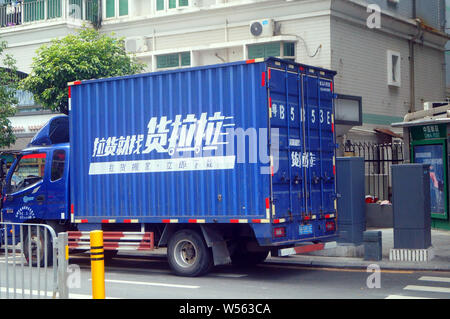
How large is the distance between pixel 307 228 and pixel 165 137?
9.91ft

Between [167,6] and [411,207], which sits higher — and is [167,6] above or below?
above

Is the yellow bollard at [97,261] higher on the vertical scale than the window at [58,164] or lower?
lower

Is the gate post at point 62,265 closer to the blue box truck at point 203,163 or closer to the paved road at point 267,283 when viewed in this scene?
the paved road at point 267,283

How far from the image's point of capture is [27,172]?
14469mm

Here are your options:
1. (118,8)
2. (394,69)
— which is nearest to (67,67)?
(118,8)

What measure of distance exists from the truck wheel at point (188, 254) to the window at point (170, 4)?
1521 centimetres

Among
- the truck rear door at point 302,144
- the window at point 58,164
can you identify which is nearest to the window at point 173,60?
the window at point 58,164

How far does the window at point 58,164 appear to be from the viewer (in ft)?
45.2

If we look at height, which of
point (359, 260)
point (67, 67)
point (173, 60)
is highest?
point (173, 60)

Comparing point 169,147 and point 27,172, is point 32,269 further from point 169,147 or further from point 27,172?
point 27,172

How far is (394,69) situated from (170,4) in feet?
30.0

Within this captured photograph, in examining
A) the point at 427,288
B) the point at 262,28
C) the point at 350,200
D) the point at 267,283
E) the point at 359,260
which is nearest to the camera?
the point at 427,288

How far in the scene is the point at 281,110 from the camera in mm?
11320

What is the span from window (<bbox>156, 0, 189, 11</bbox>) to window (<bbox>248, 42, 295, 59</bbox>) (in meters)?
3.57
